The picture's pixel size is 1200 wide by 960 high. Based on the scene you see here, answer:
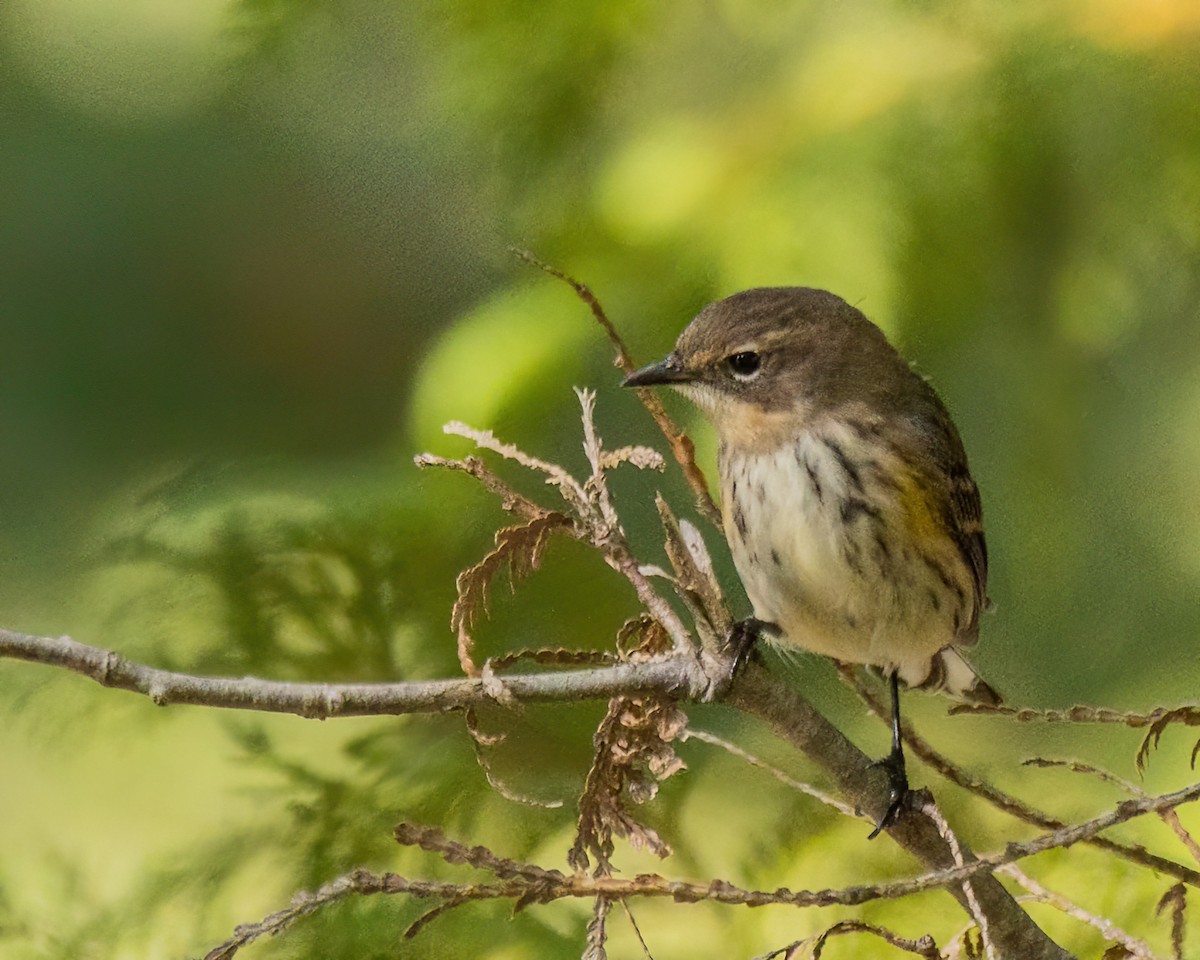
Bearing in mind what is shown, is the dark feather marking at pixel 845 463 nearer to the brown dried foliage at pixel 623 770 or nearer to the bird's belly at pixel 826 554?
the bird's belly at pixel 826 554

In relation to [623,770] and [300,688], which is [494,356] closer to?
[623,770]

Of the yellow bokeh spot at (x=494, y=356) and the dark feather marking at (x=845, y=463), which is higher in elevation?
the yellow bokeh spot at (x=494, y=356)

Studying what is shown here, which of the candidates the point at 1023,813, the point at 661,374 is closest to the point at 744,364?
the point at 661,374

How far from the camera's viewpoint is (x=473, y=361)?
40.8 inches

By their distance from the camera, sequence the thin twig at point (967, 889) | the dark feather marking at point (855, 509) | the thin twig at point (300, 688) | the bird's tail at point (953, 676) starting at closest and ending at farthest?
the thin twig at point (300, 688) < the thin twig at point (967, 889) < the dark feather marking at point (855, 509) < the bird's tail at point (953, 676)

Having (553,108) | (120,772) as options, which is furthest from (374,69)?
(120,772)

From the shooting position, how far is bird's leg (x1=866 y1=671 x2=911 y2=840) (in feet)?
2.08

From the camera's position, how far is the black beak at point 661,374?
692 millimetres

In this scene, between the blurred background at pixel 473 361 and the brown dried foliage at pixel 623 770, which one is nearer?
the brown dried foliage at pixel 623 770

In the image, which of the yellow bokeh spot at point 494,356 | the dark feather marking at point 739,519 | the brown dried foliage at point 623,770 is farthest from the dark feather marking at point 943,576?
the yellow bokeh spot at point 494,356

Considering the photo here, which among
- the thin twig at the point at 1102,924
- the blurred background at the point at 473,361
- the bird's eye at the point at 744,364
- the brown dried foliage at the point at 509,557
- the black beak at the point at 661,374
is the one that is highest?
the blurred background at the point at 473,361

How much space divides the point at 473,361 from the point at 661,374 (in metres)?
0.35

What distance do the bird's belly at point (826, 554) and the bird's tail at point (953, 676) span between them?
12cm

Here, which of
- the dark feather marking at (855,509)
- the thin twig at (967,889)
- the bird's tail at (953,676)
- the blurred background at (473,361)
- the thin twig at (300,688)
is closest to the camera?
the thin twig at (300,688)
